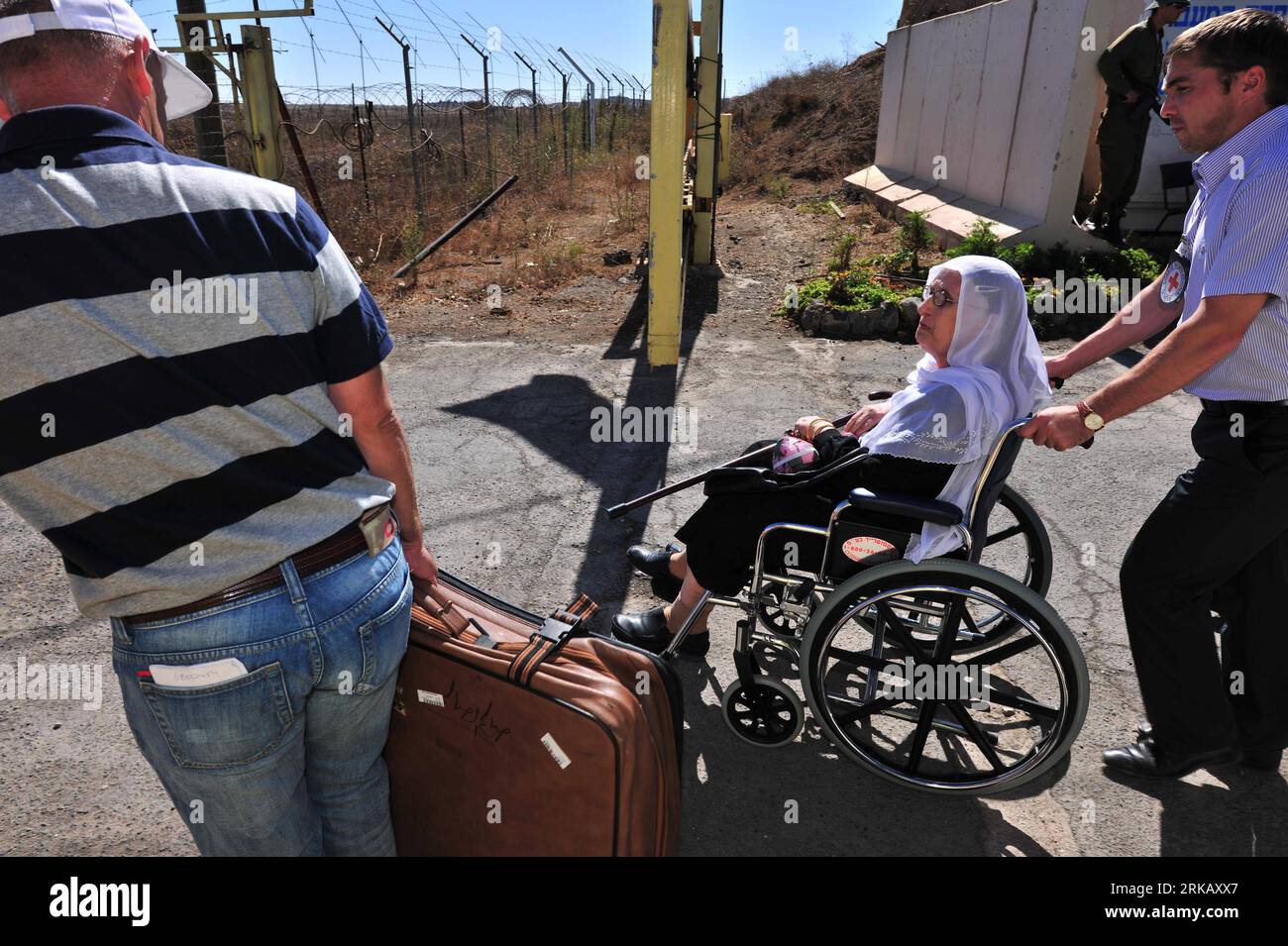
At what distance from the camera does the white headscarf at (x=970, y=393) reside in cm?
238

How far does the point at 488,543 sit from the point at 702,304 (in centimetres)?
498

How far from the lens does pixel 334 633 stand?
1.39m

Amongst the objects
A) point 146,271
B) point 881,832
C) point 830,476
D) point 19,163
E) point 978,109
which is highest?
point 978,109

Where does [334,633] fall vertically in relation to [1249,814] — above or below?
above

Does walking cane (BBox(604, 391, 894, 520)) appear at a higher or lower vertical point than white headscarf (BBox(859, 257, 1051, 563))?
lower

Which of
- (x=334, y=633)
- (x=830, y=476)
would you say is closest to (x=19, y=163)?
(x=334, y=633)

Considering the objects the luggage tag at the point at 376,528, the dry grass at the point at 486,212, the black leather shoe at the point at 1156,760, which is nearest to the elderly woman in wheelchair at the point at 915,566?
the black leather shoe at the point at 1156,760

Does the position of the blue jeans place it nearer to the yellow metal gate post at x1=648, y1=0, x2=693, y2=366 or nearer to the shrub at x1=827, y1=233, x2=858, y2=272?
the yellow metal gate post at x1=648, y1=0, x2=693, y2=366

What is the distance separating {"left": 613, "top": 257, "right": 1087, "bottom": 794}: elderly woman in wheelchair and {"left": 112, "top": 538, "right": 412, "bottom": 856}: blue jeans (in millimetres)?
1295

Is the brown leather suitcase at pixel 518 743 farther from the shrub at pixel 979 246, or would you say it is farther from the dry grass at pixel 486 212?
the dry grass at pixel 486 212

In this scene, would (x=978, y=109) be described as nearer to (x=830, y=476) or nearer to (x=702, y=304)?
(x=702, y=304)

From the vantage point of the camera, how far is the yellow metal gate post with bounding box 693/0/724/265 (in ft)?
28.2

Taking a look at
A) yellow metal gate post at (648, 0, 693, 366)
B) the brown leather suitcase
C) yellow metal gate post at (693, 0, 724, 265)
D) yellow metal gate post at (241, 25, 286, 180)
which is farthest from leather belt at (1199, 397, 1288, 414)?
yellow metal gate post at (693, 0, 724, 265)
